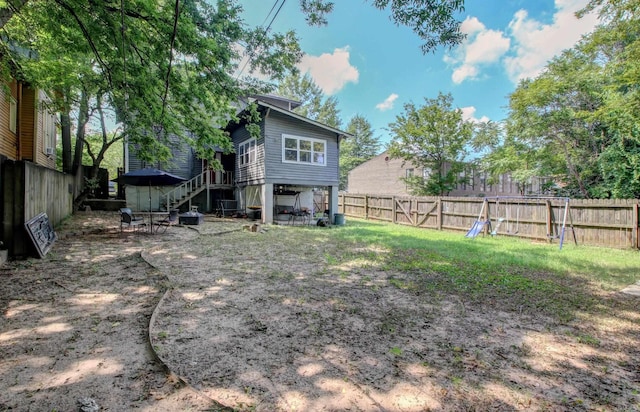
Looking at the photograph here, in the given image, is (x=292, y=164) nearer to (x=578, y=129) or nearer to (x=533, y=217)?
(x=533, y=217)

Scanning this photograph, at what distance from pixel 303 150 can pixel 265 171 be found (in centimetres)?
237

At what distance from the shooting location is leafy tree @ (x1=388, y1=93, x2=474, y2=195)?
18.9 m

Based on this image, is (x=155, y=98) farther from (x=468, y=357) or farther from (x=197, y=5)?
(x=468, y=357)

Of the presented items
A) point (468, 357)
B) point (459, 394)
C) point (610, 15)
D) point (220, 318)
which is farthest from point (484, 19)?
point (220, 318)

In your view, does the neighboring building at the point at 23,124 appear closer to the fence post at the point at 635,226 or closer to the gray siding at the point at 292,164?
the gray siding at the point at 292,164

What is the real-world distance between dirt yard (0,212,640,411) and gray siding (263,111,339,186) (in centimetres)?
936

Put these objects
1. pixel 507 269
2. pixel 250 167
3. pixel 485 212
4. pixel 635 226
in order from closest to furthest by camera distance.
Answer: pixel 507 269
pixel 635 226
pixel 485 212
pixel 250 167

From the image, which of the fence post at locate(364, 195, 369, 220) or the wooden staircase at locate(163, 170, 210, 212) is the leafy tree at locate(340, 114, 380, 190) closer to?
the fence post at locate(364, 195, 369, 220)

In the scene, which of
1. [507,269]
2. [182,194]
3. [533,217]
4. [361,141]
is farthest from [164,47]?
[361,141]

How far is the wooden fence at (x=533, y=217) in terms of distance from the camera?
8.96 metres

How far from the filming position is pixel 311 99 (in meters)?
41.4

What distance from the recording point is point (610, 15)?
6.95 metres

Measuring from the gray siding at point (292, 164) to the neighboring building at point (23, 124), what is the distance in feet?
26.7

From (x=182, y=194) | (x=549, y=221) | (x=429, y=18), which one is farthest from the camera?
(x=182, y=194)
